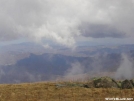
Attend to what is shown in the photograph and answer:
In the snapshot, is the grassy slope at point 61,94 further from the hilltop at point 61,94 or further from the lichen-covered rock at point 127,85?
the lichen-covered rock at point 127,85

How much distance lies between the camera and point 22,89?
4894 cm

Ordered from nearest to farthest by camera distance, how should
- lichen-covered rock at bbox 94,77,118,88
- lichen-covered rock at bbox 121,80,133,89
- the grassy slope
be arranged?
the grassy slope < lichen-covered rock at bbox 121,80,133,89 < lichen-covered rock at bbox 94,77,118,88

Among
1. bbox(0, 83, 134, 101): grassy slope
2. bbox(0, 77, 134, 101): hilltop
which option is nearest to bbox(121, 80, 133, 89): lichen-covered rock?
bbox(0, 77, 134, 101): hilltop

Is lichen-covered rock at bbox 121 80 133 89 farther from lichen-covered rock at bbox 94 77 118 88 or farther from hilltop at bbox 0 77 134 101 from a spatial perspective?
hilltop at bbox 0 77 134 101

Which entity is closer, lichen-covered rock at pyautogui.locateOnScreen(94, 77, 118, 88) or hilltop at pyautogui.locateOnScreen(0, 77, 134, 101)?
hilltop at pyautogui.locateOnScreen(0, 77, 134, 101)

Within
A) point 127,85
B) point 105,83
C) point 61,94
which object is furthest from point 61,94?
point 127,85

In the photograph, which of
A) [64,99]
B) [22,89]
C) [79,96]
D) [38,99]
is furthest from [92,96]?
[22,89]

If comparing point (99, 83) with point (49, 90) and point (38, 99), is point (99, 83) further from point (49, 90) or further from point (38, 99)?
point (38, 99)

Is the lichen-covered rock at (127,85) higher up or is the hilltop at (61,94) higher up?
the lichen-covered rock at (127,85)

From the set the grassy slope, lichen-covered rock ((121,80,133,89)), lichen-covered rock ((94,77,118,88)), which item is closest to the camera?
the grassy slope

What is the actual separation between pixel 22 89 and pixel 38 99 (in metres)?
10.8

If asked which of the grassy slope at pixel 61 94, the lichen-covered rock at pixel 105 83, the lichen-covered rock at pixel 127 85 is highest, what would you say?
the lichen-covered rock at pixel 105 83

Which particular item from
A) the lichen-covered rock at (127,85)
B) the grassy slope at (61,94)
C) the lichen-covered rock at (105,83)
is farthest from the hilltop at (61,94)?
the lichen-covered rock at (127,85)

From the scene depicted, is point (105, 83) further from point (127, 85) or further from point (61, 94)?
point (61, 94)
